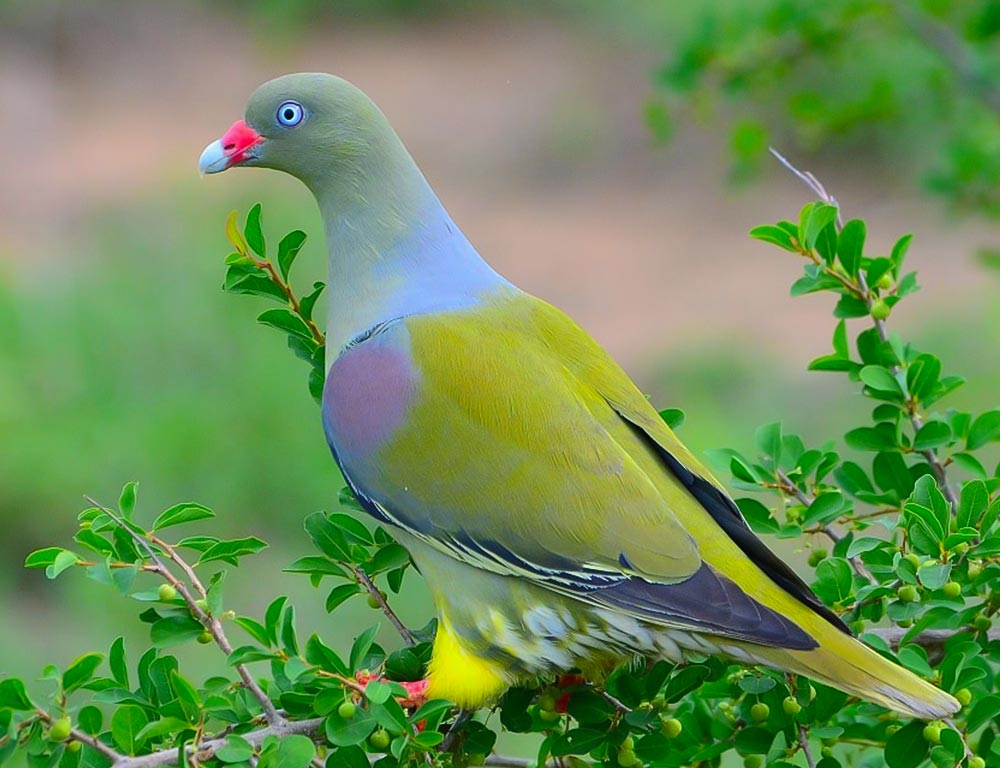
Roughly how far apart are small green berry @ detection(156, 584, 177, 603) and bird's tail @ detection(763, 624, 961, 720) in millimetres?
804

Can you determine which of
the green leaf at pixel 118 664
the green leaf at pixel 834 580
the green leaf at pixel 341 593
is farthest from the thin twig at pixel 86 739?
the green leaf at pixel 834 580

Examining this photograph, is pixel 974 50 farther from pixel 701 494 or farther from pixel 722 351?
pixel 722 351

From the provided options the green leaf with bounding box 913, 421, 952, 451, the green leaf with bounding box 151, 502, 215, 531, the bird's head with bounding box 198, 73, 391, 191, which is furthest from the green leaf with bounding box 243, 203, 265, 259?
the green leaf with bounding box 913, 421, 952, 451

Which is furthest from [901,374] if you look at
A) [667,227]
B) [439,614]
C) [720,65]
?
[667,227]

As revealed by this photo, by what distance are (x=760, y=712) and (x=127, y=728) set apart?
0.84m

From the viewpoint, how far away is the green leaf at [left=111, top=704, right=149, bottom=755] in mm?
1741

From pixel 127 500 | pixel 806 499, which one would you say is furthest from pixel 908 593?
pixel 127 500

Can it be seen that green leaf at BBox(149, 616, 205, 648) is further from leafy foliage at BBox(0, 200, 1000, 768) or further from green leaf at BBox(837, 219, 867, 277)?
green leaf at BBox(837, 219, 867, 277)

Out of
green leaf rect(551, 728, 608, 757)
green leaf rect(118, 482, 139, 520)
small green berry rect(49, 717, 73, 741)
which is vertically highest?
green leaf rect(118, 482, 139, 520)

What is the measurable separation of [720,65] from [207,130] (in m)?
7.08

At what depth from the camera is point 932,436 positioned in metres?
2.09

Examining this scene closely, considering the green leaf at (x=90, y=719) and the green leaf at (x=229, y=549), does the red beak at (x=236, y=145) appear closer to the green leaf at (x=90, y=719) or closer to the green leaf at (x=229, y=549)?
the green leaf at (x=229, y=549)

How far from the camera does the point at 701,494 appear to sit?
220 centimetres

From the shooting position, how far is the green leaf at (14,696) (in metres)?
1.70
